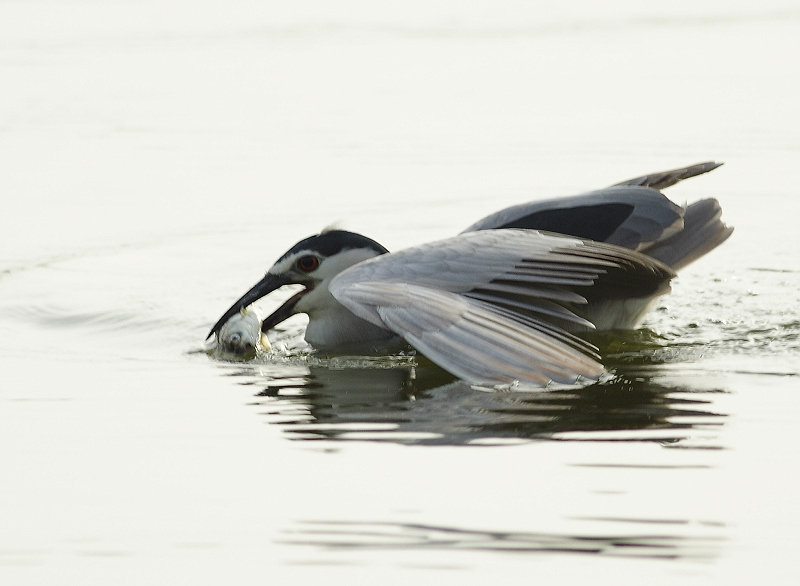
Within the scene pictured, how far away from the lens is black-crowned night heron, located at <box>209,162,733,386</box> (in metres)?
5.39

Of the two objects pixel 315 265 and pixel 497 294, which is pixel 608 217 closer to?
pixel 497 294

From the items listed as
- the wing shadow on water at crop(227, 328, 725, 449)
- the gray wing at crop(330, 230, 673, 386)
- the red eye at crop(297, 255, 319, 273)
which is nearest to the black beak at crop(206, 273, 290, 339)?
the red eye at crop(297, 255, 319, 273)

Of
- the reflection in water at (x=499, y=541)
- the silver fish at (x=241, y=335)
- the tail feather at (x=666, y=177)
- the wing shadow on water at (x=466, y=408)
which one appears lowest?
the reflection in water at (x=499, y=541)

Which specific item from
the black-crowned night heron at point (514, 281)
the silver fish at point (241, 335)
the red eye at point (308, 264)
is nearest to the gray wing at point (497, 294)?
the black-crowned night heron at point (514, 281)

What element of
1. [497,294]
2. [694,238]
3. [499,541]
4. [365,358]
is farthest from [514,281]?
[499,541]

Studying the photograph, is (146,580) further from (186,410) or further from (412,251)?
(412,251)

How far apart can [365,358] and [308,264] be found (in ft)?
2.23

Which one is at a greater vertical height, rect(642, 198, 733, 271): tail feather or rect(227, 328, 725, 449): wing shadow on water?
rect(642, 198, 733, 271): tail feather

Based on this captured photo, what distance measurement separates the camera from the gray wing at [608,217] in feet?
22.3

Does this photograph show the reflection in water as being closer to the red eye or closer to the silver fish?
the silver fish

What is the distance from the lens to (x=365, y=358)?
6637 millimetres

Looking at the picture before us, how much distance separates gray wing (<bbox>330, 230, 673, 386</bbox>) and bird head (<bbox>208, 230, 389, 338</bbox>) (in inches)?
30.1

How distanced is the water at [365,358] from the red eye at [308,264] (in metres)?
0.51

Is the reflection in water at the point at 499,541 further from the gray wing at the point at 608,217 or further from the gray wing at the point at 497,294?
the gray wing at the point at 608,217
